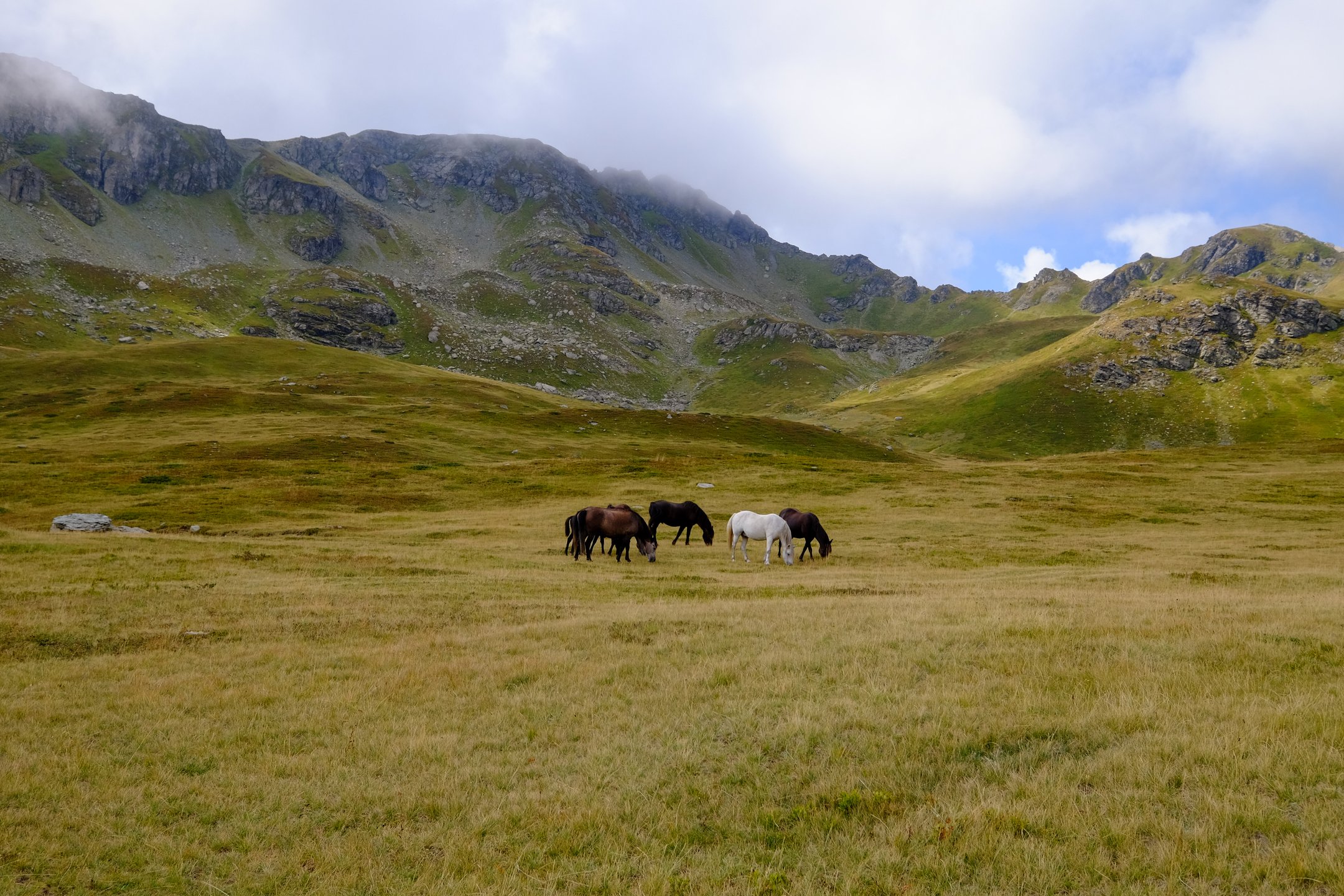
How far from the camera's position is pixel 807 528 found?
1384 inches

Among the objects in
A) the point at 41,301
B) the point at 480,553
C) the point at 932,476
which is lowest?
the point at 480,553

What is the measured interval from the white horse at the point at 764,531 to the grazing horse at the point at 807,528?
1277 mm

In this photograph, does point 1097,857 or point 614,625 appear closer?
point 1097,857

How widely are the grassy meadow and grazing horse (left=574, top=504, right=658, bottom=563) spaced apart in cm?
282

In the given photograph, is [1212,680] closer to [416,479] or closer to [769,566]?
[769,566]

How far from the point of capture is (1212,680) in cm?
1255

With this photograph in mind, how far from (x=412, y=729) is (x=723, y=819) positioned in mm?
5689

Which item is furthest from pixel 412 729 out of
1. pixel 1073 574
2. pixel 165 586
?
pixel 1073 574

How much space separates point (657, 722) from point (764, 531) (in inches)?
852

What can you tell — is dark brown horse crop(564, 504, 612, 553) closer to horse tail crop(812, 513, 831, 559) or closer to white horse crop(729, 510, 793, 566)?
white horse crop(729, 510, 793, 566)

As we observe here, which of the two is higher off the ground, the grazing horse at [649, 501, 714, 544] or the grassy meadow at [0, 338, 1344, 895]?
the grazing horse at [649, 501, 714, 544]

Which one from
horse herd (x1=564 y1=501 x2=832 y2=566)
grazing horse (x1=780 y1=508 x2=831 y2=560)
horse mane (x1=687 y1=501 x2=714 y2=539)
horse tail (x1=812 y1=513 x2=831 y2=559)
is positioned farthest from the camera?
horse mane (x1=687 y1=501 x2=714 y2=539)

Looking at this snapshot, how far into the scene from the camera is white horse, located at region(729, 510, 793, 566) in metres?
32.7

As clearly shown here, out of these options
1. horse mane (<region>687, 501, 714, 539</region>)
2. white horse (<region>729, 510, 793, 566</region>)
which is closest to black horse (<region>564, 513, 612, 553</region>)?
horse mane (<region>687, 501, 714, 539</region>)
